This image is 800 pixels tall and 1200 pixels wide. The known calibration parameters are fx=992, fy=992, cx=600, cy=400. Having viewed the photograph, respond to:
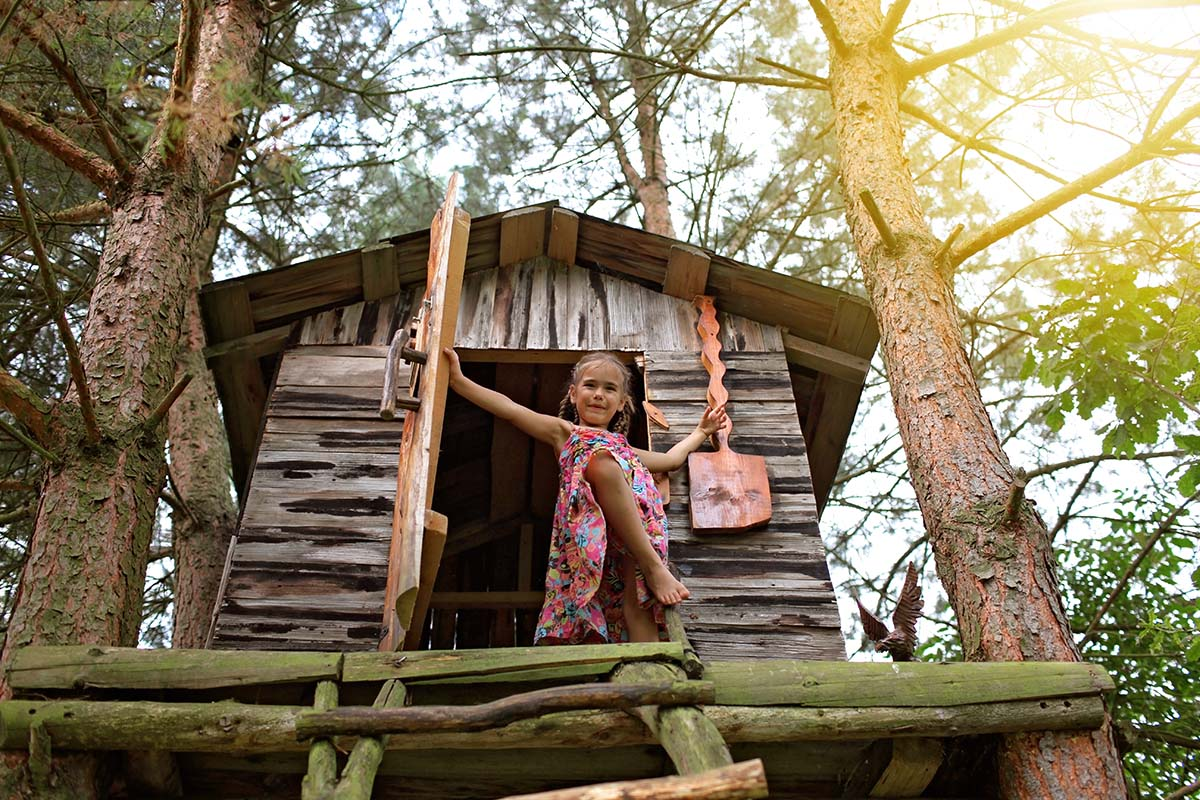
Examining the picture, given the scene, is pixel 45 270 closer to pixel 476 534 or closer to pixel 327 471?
pixel 327 471

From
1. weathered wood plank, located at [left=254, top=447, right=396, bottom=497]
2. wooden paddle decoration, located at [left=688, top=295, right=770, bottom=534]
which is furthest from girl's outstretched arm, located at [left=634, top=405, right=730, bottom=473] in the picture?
weathered wood plank, located at [left=254, top=447, right=396, bottom=497]

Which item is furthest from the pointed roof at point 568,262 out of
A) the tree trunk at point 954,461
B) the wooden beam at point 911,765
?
the wooden beam at point 911,765

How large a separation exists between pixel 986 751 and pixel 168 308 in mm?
3526

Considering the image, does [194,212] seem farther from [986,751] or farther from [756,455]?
[986,751]

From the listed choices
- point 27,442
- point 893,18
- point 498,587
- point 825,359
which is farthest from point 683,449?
point 498,587

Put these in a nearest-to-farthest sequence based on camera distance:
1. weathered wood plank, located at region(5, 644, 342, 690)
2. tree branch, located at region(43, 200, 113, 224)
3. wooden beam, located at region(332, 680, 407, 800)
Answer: wooden beam, located at region(332, 680, 407, 800) → weathered wood plank, located at region(5, 644, 342, 690) → tree branch, located at region(43, 200, 113, 224)

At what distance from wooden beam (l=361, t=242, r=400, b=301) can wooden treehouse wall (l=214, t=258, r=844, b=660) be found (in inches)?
2.8

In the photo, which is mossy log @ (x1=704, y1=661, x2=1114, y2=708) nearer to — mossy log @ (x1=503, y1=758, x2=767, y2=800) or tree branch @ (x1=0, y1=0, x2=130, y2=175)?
mossy log @ (x1=503, y1=758, x2=767, y2=800)

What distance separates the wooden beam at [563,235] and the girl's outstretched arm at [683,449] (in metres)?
1.51

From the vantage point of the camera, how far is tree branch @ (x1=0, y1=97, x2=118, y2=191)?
4.16 metres

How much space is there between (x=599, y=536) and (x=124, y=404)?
1.89 m

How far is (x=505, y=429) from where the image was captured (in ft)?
22.4

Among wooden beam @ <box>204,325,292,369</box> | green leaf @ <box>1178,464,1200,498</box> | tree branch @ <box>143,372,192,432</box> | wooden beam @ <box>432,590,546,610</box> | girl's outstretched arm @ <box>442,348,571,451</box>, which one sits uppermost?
wooden beam @ <box>204,325,292,369</box>

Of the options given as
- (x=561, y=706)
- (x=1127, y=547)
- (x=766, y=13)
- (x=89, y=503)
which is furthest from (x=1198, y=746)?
(x=766, y=13)
